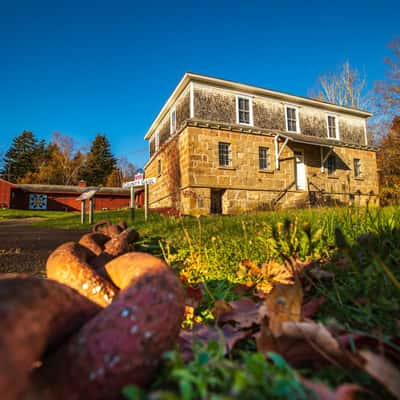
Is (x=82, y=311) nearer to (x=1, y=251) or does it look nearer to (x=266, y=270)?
(x=266, y=270)

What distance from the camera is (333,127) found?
2036cm

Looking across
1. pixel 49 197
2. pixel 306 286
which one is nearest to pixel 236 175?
pixel 306 286

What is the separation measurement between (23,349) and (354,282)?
142cm

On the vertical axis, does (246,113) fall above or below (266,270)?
above

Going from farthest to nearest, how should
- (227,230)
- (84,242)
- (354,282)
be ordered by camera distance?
(227,230)
(84,242)
(354,282)

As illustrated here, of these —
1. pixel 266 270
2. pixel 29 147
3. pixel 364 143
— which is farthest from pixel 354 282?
pixel 29 147

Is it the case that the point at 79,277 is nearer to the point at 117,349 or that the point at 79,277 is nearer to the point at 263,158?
the point at 117,349

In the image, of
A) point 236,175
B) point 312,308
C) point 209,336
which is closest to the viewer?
point 209,336

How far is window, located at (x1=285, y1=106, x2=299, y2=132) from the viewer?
18562 mm

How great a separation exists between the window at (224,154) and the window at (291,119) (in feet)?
17.5

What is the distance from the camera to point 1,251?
323cm

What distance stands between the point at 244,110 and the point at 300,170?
5441 millimetres

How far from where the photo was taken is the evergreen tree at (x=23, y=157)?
4906 centimetres

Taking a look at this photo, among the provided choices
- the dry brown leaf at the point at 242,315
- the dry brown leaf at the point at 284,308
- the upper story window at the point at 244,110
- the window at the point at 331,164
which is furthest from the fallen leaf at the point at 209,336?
the window at the point at 331,164
